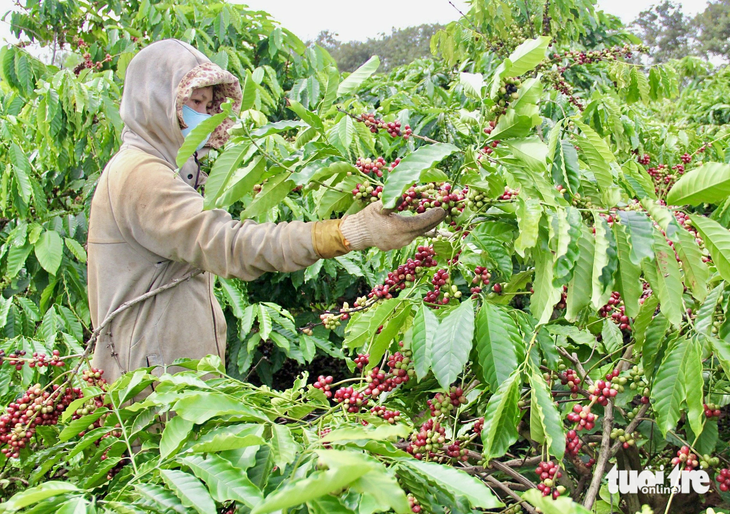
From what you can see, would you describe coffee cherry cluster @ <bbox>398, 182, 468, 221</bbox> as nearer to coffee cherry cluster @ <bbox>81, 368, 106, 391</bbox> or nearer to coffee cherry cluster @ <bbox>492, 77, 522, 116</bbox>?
coffee cherry cluster @ <bbox>492, 77, 522, 116</bbox>

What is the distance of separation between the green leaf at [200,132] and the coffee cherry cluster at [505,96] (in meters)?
0.55

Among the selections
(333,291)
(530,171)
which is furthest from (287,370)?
(530,171)

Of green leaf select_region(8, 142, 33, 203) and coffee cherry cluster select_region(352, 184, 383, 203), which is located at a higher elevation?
coffee cherry cluster select_region(352, 184, 383, 203)

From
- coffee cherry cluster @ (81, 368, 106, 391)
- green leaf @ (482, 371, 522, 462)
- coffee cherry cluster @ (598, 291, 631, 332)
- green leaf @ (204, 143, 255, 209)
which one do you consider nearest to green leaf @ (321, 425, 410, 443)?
green leaf @ (482, 371, 522, 462)

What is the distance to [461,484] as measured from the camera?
36.0 inches

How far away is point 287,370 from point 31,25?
3.65 metres

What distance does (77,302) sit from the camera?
347 cm

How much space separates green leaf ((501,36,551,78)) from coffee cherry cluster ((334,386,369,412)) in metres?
0.75

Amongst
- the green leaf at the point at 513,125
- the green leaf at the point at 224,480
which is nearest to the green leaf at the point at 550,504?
the green leaf at the point at 224,480

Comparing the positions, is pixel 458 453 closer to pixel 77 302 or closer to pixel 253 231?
pixel 253 231

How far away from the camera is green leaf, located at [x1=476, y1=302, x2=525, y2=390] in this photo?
133 cm

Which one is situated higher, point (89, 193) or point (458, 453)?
point (89, 193)

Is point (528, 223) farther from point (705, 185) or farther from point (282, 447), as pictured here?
point (282, 447)

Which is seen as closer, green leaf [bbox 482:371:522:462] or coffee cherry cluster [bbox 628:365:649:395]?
green leaf [bbox 482:371:522:462]
